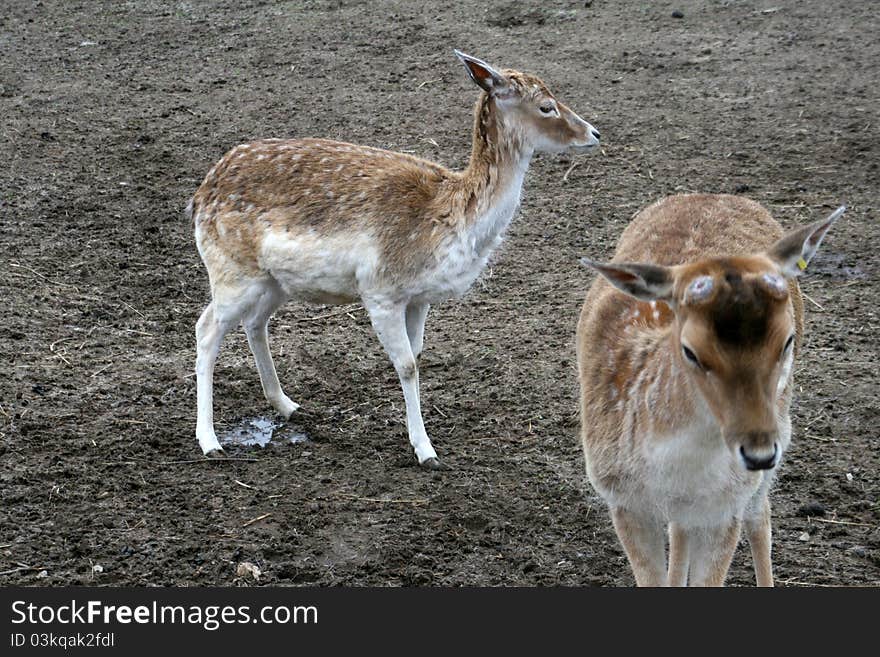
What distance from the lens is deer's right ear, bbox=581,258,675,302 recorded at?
3.67m

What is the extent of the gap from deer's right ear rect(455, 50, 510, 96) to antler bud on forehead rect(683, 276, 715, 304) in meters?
2.77

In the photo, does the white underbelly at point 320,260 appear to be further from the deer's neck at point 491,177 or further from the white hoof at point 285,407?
the white hoof at point 285,407

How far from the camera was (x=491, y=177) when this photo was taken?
6.05 metres

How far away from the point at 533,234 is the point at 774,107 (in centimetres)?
318

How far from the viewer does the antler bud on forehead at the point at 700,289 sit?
3.46 metres

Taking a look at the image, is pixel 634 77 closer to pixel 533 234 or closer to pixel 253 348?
pixel 533 234

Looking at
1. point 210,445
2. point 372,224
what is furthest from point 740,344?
point 210,445

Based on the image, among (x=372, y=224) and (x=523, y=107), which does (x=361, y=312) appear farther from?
(x=523, y=107)

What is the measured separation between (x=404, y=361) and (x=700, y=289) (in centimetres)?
264

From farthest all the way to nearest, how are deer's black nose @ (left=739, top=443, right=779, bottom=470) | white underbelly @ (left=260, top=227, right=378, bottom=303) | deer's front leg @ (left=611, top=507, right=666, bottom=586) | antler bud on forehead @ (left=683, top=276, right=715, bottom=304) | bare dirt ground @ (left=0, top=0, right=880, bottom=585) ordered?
white underbelly @ (left=260, top=227, right=378, bottom=303) → bare dirt ground @ (left=0, top=0, right=880, bottom=585) → deer's front leg @ (left=611, top=507, right=666, bottom=586) → antler bud on forehead @ (left=683, top=276, right=715, bottom=304) → deer's black nose @ (left=739, top=443, right=779, bottom=470)

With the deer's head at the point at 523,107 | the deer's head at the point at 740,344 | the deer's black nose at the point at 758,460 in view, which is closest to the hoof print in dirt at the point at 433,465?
the deer's head at the point at 523,107

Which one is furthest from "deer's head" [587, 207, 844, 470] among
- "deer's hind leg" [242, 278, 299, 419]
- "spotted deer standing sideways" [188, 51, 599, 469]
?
"deer's hind leg" [242, 278, 299, 419]

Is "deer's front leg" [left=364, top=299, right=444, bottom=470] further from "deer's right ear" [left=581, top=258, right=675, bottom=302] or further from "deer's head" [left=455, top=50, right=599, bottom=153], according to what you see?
"deer's right ear" [left=581, top=258, right=675, bottom=302]

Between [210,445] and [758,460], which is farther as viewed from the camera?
[210,445]
